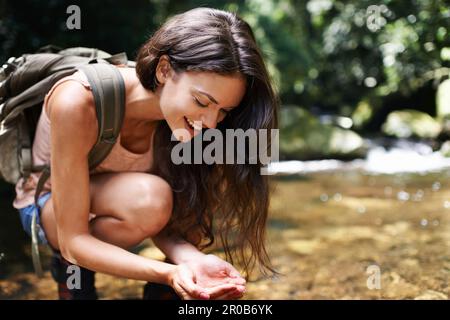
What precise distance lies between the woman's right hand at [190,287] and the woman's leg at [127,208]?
0.25 meters

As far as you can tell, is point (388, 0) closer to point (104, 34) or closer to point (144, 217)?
point (144, 217)

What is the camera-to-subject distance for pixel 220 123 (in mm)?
1479

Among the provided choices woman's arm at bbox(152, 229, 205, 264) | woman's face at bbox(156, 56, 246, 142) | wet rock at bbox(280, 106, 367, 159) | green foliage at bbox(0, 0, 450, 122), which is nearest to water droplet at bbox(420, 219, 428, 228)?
green foliage at bbox(0, 0, 450, 122)

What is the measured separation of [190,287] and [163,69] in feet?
1.74

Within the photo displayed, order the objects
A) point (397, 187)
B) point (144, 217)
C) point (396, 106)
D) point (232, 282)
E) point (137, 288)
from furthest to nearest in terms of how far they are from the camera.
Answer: point (396, 106) → point (397, 187) → point (137, 288) → point (144, 217) → point (232, 282)

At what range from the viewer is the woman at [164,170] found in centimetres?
126

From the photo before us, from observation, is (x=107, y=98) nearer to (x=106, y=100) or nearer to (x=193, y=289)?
(x=106, y=100)

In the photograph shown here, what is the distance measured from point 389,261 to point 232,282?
1.16 metres

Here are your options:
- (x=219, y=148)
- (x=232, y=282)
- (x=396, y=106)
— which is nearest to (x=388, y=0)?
(x=219, y=148)

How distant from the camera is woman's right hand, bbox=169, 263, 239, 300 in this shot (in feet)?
3.70

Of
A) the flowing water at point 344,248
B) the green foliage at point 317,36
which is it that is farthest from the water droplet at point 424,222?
the green foliage at point 317,36

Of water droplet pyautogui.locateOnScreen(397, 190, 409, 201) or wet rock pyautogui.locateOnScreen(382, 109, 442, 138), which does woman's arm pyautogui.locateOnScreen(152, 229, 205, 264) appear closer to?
water droplet pyautogui.locateOnScreen(397, 190, 409, 201)

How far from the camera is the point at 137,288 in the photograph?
2006 mm

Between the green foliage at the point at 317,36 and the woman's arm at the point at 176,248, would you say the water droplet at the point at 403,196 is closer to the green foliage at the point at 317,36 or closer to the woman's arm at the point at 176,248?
the green foliage at the point at 317,36
